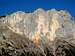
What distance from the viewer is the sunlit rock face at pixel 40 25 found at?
8750 millimetres

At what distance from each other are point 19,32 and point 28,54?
2.80 ft

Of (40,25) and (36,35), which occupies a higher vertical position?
(40,25)

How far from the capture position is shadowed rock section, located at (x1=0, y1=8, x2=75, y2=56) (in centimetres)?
855

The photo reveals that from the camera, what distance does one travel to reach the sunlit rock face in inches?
344

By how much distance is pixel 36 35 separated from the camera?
8.72m

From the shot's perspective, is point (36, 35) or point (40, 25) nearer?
point (36, 35)

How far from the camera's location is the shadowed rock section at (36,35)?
8.55 m

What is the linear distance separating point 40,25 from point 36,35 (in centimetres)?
41

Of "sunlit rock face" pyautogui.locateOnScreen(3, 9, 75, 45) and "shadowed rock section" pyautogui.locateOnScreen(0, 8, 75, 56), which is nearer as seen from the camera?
"shadowed rock section" pyautogui.locateOnScreen(0, 8, 75, 56)

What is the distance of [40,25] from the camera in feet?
29.1

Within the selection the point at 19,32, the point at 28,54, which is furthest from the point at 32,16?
the point at 28,54

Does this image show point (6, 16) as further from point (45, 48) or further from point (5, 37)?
point (45, 48)

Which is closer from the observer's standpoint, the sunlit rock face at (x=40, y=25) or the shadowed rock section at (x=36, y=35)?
the shadowed rock section at (x=36, y=35)

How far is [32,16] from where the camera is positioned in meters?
9.17
